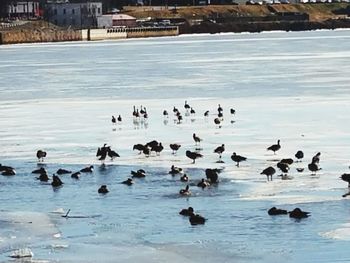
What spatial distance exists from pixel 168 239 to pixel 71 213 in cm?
202

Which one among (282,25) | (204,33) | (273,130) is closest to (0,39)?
(204,33)

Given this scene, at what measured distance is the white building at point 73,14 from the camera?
408 ft

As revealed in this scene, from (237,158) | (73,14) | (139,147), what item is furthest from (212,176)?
(73,14)

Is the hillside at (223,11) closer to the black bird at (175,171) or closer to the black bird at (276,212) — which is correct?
the black bird at (175,171)

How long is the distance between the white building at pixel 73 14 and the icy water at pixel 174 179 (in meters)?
90.4

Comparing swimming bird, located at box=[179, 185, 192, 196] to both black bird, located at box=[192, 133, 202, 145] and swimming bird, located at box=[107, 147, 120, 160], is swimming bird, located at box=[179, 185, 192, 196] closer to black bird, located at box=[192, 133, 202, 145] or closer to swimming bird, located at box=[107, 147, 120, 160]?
swimming bird, located at box=[107, 147, 120, 160]

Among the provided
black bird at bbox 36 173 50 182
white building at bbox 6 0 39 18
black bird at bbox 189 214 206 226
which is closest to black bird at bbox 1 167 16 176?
black bird at bbox 36 173 50 182

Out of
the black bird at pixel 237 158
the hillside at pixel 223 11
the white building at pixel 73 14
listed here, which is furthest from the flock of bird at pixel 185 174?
Answer: the hillside at pixel 223 11

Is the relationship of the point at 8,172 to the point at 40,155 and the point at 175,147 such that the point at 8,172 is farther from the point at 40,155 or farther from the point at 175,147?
the point at 175,147

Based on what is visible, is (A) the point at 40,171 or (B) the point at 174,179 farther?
(A) the point at 40,171

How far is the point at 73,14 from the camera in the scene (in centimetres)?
12562

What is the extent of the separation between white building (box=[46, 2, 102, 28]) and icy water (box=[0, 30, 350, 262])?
90.4 metres

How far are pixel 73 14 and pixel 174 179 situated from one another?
365 feet

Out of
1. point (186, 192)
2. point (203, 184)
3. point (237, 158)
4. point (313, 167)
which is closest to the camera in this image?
point (186, 192)
